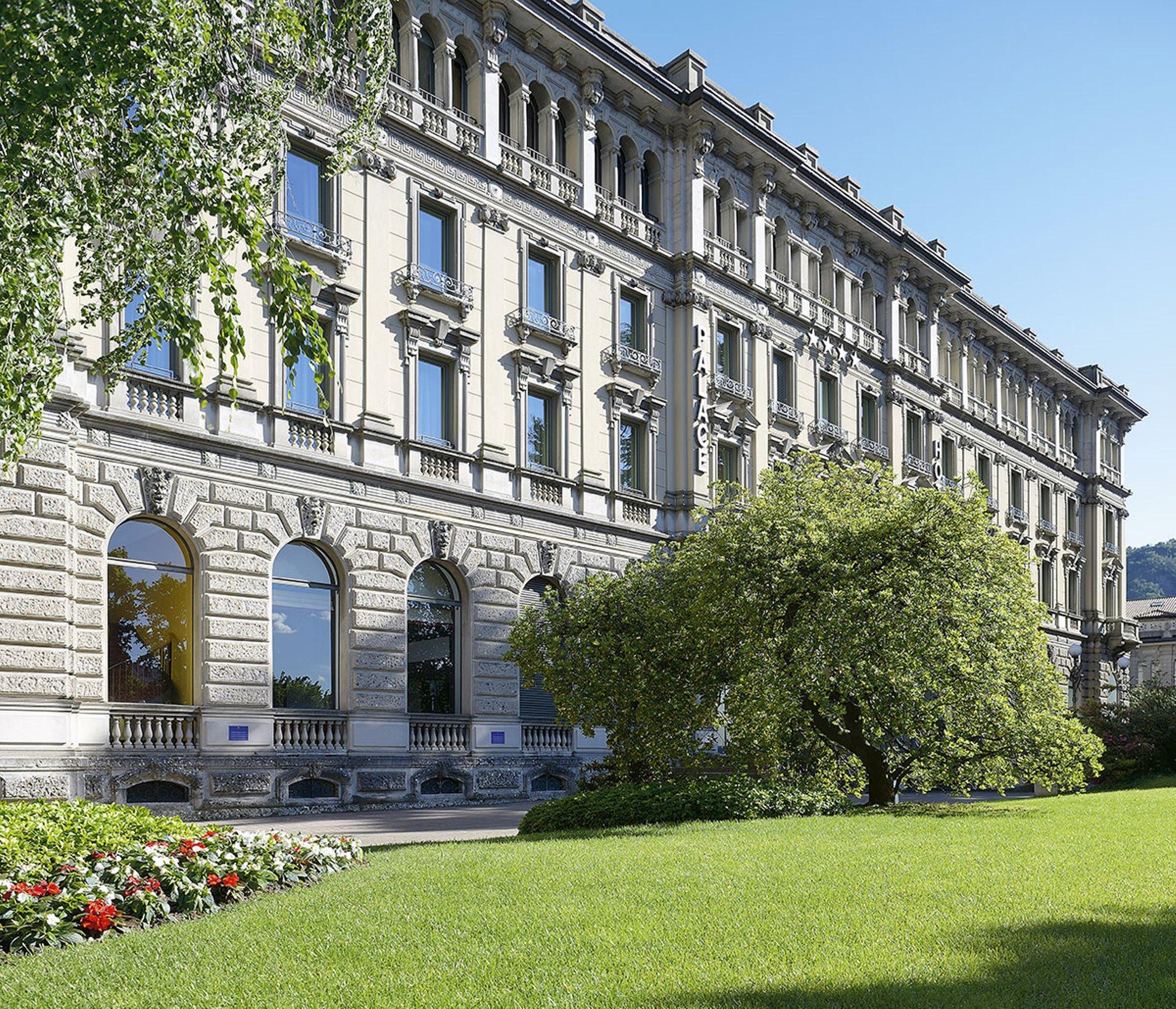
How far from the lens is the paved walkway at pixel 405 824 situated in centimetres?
1883

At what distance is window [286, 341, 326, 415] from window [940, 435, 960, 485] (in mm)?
34789

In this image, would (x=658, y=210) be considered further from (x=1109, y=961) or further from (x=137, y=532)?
(x=1109, y=961)

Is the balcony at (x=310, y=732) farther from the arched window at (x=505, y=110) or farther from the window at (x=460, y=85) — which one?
the arched window at (x=505, y=110)

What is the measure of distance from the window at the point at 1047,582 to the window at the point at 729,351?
97.7 ft

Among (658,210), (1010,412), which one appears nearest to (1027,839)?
(658,210)

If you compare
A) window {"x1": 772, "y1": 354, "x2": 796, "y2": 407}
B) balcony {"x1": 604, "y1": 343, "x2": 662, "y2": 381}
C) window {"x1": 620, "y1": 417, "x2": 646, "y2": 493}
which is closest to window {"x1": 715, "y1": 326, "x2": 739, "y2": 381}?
window {"x1": 772, "y1": 354, "x2": 796, "y2": 407}

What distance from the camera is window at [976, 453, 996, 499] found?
55688 mm

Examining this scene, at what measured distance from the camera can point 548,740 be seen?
29375 mm

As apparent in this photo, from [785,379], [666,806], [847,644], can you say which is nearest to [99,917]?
[666,806]

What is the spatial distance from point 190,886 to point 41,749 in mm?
10935

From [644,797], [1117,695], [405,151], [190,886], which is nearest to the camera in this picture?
[190,886]

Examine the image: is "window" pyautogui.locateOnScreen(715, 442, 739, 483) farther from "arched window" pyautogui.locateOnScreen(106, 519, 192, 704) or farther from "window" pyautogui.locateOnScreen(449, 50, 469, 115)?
"arched window" pyautogui.locateOnScreen(106, 519, 192, 704)

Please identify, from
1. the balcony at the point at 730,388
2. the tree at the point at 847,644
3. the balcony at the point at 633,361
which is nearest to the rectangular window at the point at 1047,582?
Result: the balcony at the point at 730,388

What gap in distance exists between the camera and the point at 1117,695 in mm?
66250
